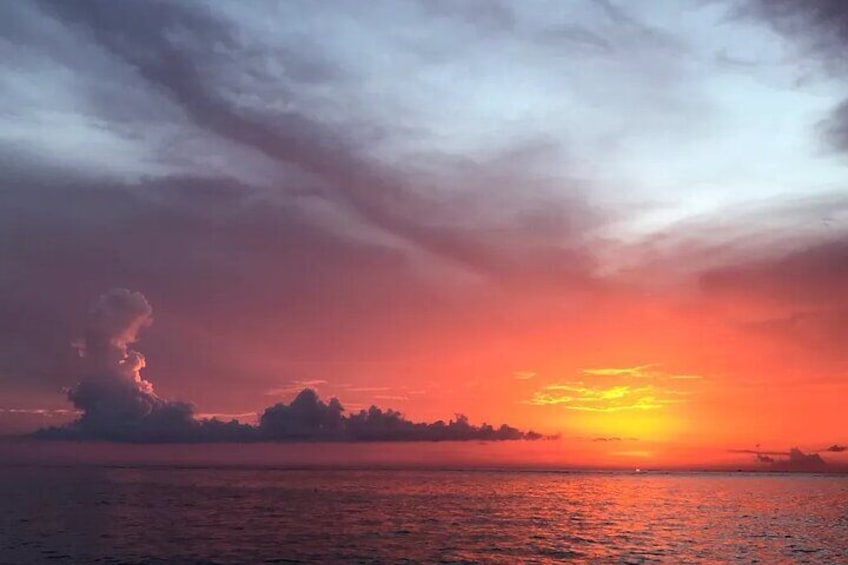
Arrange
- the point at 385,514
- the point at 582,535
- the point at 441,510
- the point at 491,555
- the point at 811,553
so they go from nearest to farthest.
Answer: the point at 491,555
the point at 811,553
the point at 582,535
the point at 385,514
the point at 441,510

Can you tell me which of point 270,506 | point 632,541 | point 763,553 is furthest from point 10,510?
point 763,553

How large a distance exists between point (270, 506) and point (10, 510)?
50973 mm

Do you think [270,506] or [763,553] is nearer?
[763,553]

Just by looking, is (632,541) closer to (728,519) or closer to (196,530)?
(728,519)

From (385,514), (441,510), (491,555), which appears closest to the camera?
(491,555)

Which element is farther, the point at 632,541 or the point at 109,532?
the point at 109,532

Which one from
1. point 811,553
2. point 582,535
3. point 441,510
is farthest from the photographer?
point 441,510

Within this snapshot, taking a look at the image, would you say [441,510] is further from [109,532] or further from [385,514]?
[109,532]

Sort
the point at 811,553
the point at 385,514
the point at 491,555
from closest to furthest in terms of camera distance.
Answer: the point at 491,555
the point at 811,553
the point at 385,514

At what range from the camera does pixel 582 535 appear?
104 m

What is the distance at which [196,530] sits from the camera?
348 ft

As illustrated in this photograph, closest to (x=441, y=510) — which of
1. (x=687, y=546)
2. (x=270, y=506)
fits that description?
(x=270, y=506)

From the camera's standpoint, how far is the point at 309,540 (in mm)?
94875

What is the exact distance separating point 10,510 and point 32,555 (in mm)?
68476
